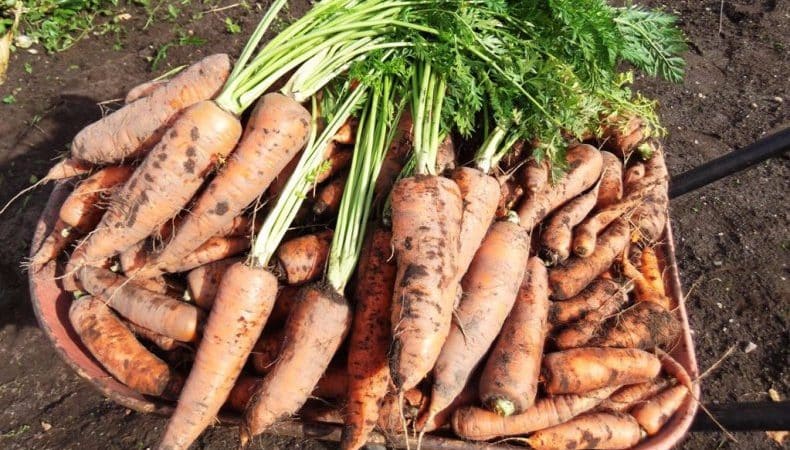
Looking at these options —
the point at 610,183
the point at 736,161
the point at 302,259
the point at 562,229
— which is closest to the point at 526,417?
the point at 562,229

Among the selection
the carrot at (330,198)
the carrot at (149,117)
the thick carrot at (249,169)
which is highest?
the carrot at (149,117)

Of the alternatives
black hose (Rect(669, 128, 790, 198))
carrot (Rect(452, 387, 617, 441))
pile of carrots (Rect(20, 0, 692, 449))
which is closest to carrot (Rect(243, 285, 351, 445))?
pile of carrots (Rect(20, 0, 692, 449))

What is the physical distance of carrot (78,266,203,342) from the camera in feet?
8.05

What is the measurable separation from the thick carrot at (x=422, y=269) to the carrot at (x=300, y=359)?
0.29 meters

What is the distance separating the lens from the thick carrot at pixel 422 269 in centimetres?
205

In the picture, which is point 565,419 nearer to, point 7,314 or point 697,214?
point 697,214

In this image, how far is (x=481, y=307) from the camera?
2.35 m

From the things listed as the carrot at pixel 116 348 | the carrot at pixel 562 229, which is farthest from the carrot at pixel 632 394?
the carrot at pixel 116 348

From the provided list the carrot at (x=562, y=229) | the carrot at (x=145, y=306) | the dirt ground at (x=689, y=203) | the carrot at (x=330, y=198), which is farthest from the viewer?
the dirt ground at (x=689, y=203)

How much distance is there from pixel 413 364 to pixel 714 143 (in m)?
4.44

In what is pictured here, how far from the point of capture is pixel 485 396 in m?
2.23

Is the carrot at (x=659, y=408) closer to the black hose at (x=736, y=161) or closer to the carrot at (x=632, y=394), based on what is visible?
the carrot at (x=632, y=394)

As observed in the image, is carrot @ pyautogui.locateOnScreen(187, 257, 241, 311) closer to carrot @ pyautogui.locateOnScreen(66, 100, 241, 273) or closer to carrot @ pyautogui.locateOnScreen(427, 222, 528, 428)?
carrot @ pyautogui.locateOnScreen(66, 100, 241, 273)

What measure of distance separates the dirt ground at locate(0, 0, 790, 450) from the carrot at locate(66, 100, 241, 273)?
5.03 feet
